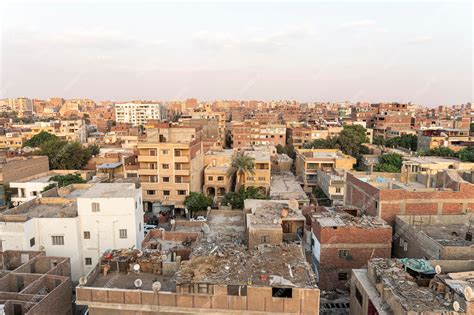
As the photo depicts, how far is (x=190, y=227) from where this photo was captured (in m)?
23.6

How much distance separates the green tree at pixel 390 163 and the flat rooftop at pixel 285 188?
36.3 feet

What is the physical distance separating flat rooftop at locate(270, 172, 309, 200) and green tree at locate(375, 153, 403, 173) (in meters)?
11.1

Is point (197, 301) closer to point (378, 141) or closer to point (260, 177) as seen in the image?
point (260, 177)

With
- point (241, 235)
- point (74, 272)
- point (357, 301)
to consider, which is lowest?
point (74, 272)

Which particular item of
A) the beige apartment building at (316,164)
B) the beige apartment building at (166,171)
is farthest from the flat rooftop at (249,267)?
the beige apartment building at (316,164)

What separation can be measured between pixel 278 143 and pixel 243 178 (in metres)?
33.9

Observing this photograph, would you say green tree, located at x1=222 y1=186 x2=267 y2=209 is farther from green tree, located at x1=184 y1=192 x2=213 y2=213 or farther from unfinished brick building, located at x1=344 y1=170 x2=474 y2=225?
unfinished brick building, located at x1=344 y1=170 x2=474 y2=225

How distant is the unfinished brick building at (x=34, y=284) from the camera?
14.7 metres

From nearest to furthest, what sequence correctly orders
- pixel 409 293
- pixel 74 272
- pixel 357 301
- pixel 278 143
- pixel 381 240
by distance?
1. pixel 409 293
2. pixel 357 301
3. pixel 381 240
4. pixel 74 272
5. pixel 278 143

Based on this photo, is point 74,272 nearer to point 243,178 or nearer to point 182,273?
point 182,273

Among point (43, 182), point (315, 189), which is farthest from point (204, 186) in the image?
point (43, 182)

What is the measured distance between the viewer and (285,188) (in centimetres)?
4247

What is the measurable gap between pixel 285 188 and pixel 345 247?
23280 millimetres

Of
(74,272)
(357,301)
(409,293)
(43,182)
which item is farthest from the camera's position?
(43,182)
